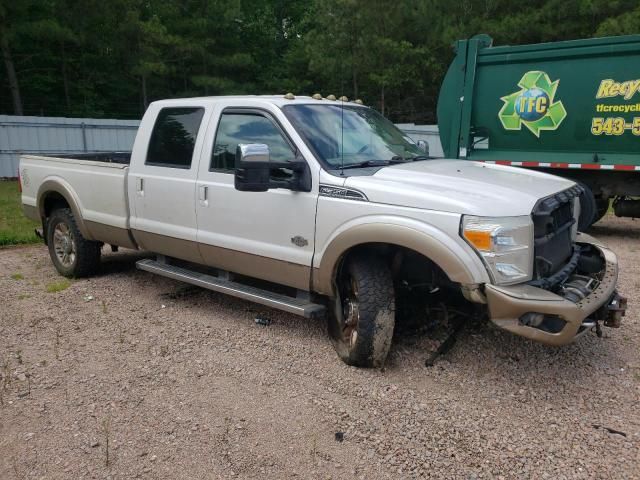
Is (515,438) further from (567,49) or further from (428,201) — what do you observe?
(567,49)

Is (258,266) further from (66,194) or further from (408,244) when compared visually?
(66,194)

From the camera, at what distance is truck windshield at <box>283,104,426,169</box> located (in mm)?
4355

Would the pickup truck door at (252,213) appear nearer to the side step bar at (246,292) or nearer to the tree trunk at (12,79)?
the side step bar at (246,292)

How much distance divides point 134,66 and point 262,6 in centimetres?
990

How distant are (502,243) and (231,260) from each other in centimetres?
230

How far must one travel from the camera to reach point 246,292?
15.3ft

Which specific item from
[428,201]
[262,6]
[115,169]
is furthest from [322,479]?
[262,6]

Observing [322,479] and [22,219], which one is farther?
[22,219]

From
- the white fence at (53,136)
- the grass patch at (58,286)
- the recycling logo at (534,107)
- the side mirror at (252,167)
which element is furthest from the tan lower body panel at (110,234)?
the white fence at (53,136)

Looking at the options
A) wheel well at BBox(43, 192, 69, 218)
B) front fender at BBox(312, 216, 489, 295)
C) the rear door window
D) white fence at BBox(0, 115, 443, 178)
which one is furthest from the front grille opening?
white fence at BBox(0, 115, 443, 178)

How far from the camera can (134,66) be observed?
23.2m

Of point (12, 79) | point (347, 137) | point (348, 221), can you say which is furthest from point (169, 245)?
point (12, 79)

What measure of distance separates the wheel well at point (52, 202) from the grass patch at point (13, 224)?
2226 millimetres

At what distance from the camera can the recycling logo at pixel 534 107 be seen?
29.0 ft
